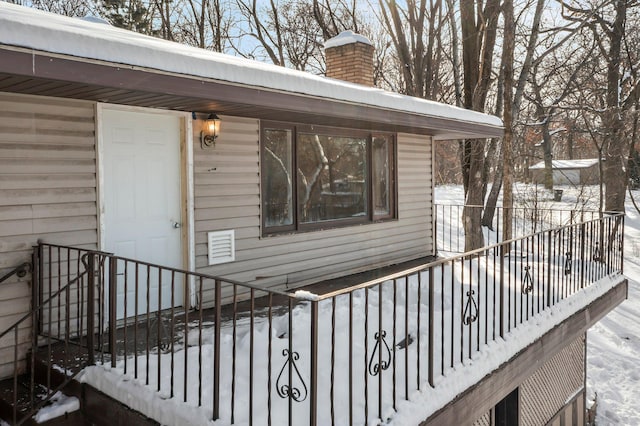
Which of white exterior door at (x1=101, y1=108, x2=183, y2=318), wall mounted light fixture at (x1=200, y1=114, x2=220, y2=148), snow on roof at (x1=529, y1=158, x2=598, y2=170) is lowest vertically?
white exterior door at (x1=101, y1=108, x2=183, y2=318)

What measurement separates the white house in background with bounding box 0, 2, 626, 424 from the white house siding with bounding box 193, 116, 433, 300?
0.02 metres

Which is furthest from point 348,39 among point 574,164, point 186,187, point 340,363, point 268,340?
point 574,164

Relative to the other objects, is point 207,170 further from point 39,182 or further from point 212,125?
point 39,182

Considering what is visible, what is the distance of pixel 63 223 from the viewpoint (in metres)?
4.00

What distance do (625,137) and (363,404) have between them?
42.4ft

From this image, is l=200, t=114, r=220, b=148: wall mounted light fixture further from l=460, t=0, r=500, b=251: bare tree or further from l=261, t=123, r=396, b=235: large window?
l=460, t=0, r=500, b=251: bare tree

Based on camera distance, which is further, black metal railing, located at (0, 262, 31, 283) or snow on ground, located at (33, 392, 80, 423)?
black metal railing, located at (0, 262, 31, 283)

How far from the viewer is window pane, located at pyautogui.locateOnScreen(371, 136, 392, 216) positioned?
285 inches

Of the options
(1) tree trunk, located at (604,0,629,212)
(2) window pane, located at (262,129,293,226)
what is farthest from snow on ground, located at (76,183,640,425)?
(1) tree trunk, located at (604,0,629,212)

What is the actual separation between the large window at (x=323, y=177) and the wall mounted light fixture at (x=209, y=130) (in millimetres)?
745

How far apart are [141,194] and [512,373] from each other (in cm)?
369

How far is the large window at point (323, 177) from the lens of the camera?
579 cm

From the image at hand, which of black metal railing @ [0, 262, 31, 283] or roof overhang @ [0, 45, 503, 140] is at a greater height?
roof overhang @ [0, 45, 503, 140]

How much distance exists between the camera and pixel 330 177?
654 centimetres
